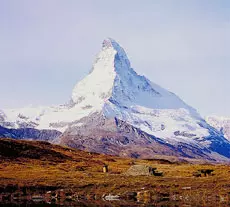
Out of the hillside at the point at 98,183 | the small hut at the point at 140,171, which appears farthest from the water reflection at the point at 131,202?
the small hut at the point at 140,171

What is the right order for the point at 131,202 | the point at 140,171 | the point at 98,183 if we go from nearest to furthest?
1. the point at 131,202
2. the point at 98,183
3. the point at 140,171

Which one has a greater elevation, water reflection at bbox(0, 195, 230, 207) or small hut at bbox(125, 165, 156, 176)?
small hut at bbox(125, 165, 156, 176)

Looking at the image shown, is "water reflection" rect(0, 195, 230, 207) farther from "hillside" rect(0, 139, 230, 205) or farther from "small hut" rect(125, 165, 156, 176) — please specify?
"small hut" rect(125, 165, 156, 176)

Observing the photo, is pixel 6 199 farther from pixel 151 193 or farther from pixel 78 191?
pixel 151 193

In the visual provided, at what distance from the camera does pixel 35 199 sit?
3051 inches

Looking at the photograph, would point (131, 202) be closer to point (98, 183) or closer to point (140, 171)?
point (98, 183)

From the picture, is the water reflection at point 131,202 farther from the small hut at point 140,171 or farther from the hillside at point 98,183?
the small hut at point 140,171

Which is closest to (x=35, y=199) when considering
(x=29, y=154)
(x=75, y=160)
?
(x=29, y=154)

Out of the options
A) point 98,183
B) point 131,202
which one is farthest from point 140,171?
point 131,202

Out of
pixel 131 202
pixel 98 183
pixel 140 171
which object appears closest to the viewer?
pixel 131 202

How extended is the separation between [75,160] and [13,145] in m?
16.8

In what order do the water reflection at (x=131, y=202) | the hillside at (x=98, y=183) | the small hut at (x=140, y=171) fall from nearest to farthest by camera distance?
the water reflection at (x=131, y=202), the hillside at (x=98, y=183), the small hut at (x=140, y=171)

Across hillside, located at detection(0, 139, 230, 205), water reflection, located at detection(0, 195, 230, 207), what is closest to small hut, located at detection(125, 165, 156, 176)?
hillside, located at detection(0, 139, 230, 205)

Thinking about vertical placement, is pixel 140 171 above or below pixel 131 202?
above
